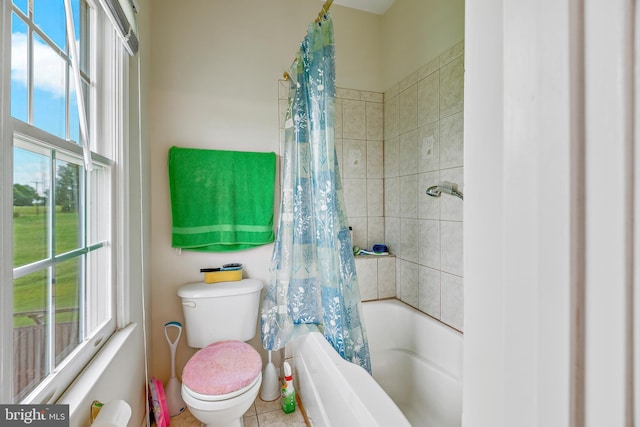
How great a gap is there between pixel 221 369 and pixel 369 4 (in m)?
2.49

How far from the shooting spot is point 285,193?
1581 mm

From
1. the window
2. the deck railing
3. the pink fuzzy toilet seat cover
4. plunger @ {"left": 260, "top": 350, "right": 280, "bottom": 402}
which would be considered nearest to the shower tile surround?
plunger @ {"left": 260, "top": 350, "right": 280, "bottom": 402}

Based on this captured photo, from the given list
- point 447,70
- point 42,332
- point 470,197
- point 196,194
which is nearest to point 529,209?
point 470,197

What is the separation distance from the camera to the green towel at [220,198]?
1.64 meters

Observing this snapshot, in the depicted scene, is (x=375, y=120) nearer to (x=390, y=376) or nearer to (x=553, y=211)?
(x=390, y=376)

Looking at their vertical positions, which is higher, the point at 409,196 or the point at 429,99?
the point at 429,99

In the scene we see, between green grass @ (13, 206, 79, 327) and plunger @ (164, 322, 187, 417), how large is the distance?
711mm

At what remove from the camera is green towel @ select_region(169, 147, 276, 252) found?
1637 millimetres

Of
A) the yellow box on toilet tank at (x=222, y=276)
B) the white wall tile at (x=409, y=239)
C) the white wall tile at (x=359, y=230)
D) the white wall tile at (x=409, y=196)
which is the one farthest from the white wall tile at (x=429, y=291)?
the yellow box on toilet tank at (x=222, y=276)

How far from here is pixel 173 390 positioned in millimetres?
1542

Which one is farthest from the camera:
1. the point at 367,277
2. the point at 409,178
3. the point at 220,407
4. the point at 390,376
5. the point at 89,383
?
the point at 367,277

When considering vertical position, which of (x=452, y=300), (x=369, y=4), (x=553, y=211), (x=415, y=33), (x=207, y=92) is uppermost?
(x=369, y=4)

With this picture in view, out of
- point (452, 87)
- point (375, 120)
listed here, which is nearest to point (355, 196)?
point (375, 120)

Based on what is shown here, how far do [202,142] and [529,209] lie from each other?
5.93 ft
